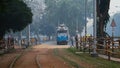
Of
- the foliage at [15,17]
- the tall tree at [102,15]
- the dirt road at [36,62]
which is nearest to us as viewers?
the dirt road at [36,62]

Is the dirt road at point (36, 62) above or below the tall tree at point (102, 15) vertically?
below

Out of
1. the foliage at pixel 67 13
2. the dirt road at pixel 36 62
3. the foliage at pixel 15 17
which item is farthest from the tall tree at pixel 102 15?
the foliage at pixel 67 13

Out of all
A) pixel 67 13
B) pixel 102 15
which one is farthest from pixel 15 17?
pixel 67 13

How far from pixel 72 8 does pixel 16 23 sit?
2501 inches

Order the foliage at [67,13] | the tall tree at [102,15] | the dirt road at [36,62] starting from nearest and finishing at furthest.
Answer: the dirt road at [36,62] → the tall tree at [102,15] → the foliage at [67,13]

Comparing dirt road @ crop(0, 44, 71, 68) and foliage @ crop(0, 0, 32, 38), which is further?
foliage @ crop(0, 0, 32, 38)

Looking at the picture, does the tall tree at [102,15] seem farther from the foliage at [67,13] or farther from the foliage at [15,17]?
the foliage at [67,13]

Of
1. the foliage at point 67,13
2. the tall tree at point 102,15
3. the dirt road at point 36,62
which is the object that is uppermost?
the foliage at point 67,13

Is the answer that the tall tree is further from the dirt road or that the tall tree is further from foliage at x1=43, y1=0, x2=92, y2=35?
foliage at x1=43, y1=0, x2=92, y2=35

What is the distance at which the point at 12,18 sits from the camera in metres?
52.6

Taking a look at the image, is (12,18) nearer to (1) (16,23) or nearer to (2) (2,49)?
(1) (16,23)

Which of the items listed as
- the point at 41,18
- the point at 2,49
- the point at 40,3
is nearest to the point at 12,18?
the point at 2,49

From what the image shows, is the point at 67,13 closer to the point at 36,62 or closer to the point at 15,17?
the point at 15,17

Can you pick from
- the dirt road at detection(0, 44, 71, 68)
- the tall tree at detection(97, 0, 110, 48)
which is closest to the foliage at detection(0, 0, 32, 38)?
the tall tree at detection(97, 0, 110, 48)
